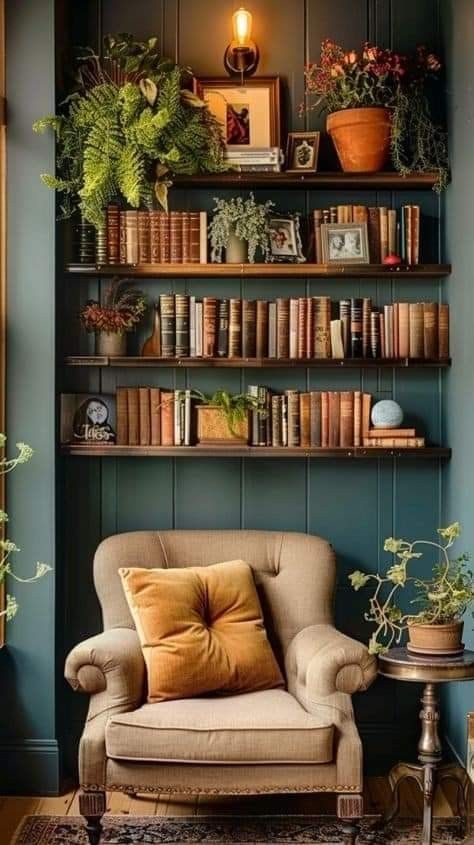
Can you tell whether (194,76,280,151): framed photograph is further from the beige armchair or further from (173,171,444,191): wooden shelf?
the beige armchair

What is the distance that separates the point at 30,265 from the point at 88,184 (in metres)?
0.37

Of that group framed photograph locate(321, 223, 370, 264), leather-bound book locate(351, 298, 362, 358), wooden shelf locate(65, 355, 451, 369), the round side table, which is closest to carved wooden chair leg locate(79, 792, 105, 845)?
the round side table

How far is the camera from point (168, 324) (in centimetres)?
442

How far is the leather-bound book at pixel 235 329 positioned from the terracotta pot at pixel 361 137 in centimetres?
66

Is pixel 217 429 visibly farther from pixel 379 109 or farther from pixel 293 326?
pixel 379 109

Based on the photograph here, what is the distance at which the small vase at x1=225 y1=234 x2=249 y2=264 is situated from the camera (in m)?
4.38

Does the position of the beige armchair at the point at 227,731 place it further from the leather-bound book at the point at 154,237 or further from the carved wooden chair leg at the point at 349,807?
the leather-bound book at the point at 154,237

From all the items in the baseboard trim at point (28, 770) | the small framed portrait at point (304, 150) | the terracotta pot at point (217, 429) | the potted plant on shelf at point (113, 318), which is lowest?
the baseboard trim at point (28, 770)

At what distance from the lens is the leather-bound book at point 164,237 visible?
438cm

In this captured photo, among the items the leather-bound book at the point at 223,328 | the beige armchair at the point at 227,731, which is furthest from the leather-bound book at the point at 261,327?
the beige armchair at the point at 227,731

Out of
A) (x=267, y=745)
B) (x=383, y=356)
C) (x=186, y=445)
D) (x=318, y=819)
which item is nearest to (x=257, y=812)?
(x=318, y=819)

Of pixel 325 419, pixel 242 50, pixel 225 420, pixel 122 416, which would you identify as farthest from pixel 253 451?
pixel 242 50

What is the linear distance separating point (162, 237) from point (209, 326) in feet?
1.24

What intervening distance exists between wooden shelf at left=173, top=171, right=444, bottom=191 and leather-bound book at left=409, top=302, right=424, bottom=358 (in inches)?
18.4
